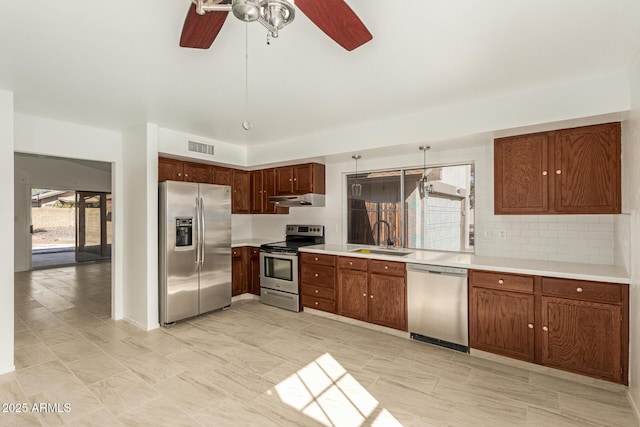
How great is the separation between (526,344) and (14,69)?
4730 millimetres

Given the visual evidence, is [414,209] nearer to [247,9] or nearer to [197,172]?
[197,172]

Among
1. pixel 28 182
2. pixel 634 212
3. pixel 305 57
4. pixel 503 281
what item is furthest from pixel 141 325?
pixel 28 182

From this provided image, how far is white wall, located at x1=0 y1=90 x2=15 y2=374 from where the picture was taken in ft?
9.08

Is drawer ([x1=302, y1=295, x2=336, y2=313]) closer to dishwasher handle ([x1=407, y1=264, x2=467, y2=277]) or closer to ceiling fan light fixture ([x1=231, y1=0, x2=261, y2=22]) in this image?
dishwasher handle ([x1=407, y1=264, x2=467, y2=277])

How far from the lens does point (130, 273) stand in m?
4.08

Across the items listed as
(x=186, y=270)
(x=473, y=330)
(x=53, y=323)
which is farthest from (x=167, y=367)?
(x=473, y=330)

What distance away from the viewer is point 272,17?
1.15 meters

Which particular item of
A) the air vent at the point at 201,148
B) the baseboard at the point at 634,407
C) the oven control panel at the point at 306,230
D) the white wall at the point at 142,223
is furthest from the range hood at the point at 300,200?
the baseboard at the point at 634,407

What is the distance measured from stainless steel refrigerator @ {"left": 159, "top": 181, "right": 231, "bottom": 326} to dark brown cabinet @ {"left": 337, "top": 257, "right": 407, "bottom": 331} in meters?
1.70

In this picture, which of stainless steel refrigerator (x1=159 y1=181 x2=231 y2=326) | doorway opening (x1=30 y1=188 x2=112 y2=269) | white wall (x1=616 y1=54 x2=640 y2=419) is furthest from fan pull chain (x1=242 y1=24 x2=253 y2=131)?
doorway opening (x1=30 y1=188 x2=112 y2=269)

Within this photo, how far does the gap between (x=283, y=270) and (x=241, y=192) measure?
5.26 ft

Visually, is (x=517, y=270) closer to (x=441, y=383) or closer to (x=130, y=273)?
(x=441, y=383)

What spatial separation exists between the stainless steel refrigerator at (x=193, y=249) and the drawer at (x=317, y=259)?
1.11 meters

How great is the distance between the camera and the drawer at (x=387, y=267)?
3543mm
